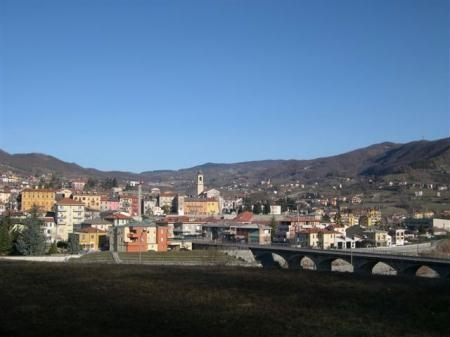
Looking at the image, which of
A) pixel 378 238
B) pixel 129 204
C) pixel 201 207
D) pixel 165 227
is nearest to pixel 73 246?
pixel 165 227

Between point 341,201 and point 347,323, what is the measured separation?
120m

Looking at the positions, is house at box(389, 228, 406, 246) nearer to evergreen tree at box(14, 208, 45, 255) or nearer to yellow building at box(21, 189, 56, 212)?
evergreen tree at box(14, 208, 45, 255)

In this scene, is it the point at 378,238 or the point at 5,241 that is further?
the point at 378,238

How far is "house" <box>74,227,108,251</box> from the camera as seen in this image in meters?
60.5

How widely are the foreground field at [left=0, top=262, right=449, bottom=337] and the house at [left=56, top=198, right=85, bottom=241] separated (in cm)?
3510

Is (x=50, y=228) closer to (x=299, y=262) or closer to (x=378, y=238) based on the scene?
(x=299, y=262)

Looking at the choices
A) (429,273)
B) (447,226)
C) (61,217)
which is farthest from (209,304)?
(447,226)

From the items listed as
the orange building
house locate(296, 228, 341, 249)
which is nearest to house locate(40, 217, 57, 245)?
the orange building

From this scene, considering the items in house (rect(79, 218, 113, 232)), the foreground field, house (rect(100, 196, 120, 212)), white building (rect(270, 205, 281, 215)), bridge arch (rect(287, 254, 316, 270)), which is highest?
house (rect(100, 196, 120, 212))

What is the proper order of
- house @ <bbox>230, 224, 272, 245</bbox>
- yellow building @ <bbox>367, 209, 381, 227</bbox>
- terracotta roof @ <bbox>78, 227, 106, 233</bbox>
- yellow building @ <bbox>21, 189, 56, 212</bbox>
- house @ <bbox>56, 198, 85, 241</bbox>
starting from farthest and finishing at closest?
yellow building @ <bbox>367, 209, 381, 227</bbox> → yellow building @ <bbox>21, 189, 56, 212</bbox> → house @ <bbox>230, 224, 272, 245</bbox> → house @ <bbox>56, 198, 85, 241</bbox> → terracotta roof @ <bbox>78, 227, 106, 233</bbox>

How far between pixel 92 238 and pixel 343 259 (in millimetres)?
24278

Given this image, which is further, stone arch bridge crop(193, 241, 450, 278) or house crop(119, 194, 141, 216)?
house crop(119, 194, 141, 216)

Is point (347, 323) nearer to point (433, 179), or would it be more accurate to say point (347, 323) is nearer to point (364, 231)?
point (364, 231)

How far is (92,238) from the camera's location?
6147 cm
